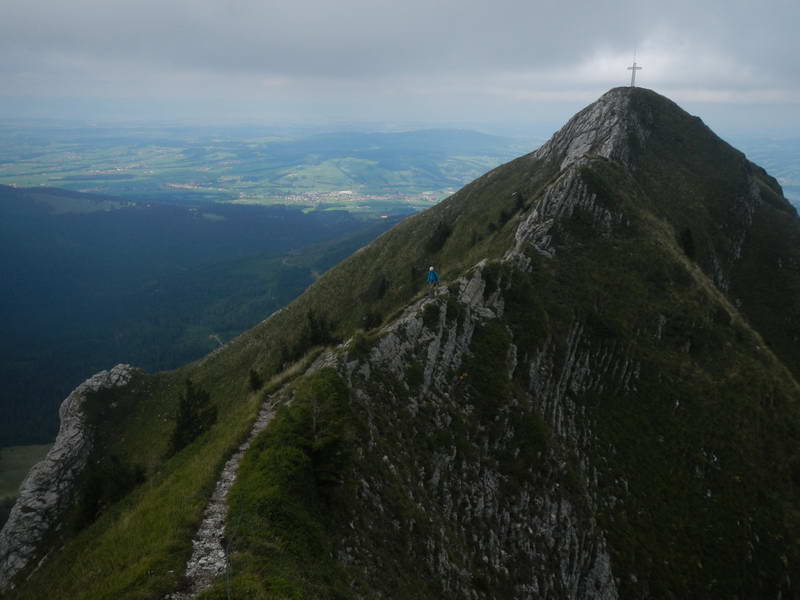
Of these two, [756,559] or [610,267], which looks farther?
[610,267]

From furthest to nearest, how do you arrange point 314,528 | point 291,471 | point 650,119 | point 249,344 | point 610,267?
point 650,119 → point 249,344 → point 610,267 → point 291,471 → point 314,528

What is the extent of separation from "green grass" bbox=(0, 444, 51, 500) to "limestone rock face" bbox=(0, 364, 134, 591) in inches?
3820

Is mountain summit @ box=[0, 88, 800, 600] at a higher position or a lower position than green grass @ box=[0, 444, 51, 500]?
higher

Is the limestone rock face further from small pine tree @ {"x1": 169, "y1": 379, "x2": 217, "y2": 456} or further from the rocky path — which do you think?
the rocky path

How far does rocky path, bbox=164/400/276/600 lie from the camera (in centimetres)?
1552

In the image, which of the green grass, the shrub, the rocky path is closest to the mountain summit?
the rocky path

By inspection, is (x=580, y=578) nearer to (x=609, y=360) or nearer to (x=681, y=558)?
(x=681, y=558)

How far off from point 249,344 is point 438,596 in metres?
62.8

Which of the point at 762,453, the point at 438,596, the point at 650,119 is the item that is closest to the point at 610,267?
the point at 762,453

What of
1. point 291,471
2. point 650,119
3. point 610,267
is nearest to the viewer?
point 291,471

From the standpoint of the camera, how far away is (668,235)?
58.6 m

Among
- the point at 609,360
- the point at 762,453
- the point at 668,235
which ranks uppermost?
the point at 668,235

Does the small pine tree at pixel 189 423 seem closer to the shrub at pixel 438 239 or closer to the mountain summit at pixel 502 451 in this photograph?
the mountain summit at pixel 502 451

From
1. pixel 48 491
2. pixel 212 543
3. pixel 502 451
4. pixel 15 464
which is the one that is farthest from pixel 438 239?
pixel 15 464
